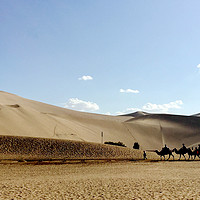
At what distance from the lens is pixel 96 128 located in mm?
58969

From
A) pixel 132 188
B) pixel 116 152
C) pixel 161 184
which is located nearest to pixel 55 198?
pixel 132 188

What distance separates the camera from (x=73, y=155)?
82.0 feet

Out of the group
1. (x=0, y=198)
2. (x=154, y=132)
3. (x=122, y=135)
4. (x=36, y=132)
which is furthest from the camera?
(x=154, y=132)

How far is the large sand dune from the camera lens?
44.4 meters

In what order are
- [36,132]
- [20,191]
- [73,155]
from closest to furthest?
[20,191]
[73,155]
[36,132]

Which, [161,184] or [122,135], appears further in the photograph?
[122,135]

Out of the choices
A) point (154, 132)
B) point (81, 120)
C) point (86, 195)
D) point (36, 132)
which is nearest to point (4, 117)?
point (36, 132)

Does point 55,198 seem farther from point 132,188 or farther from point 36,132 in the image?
point 36,132

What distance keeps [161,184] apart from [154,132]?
53.8m

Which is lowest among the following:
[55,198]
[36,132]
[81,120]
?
[55,198]

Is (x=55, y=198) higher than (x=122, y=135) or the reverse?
the reverse

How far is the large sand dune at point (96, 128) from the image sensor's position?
4439 centimetres

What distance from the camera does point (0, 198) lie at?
9.07 m

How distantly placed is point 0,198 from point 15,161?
42.1 ft
